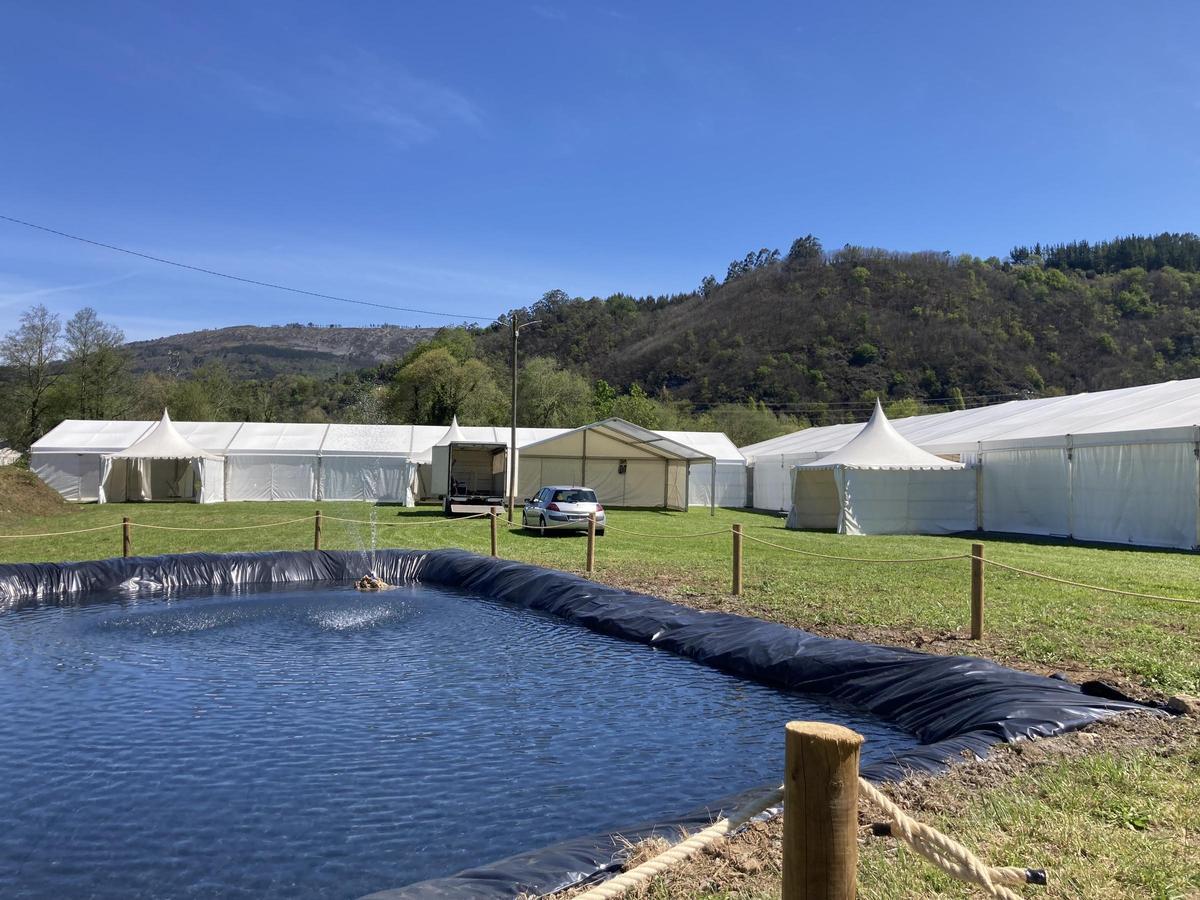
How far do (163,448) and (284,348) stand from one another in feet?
408

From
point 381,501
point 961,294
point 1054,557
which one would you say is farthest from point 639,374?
point 1054,557

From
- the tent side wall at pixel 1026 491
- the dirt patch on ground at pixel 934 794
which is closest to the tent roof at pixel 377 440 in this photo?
the tent side wall at pixel 1026 491

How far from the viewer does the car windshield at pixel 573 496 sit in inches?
916

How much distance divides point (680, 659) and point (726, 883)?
5.78m

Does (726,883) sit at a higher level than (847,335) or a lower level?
lower

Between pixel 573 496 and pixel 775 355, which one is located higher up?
pixel 775 355

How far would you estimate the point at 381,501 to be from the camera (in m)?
36.8

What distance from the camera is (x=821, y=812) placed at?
248 centimetres

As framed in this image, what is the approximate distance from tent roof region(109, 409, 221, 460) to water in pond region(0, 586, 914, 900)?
24389 millimetres

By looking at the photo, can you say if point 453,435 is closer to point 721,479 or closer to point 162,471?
point 721,479

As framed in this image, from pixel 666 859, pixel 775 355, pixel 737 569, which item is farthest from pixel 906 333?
pixel 666 859

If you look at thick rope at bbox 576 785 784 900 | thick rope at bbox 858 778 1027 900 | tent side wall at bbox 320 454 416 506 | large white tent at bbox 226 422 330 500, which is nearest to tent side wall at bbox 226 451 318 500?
large white tent at bbox 226 422 330 500

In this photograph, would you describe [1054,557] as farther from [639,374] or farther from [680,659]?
[639,374]

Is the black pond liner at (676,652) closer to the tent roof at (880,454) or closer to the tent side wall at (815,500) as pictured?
the tent roof at (880,454)
